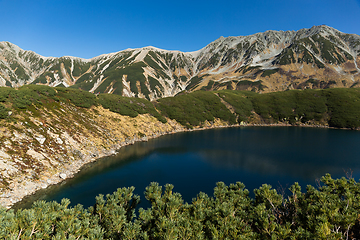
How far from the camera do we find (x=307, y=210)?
46.1ft

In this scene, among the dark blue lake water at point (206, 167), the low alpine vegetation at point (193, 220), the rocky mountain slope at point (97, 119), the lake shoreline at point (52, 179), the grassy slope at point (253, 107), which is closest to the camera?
the low alpine vegetation at point (193, 220)

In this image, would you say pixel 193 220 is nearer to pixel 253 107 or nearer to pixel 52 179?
pixel 52 179

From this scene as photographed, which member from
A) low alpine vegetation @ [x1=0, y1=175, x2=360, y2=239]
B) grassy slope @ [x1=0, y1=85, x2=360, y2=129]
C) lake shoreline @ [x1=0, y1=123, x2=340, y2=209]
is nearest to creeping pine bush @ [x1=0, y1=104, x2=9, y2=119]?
lake shoreline @ [x1=0, y1=123, x2=340, y2=209]

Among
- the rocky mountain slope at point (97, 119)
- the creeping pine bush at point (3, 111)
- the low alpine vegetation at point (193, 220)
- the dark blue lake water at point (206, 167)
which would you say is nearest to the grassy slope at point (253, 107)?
the rocky mountain slope at point (97, 119)

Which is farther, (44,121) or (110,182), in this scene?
(44,121)

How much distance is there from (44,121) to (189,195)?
1568 inches

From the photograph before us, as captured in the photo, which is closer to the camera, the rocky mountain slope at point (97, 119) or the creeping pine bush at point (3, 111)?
the rocky mountain slope at point (97, 119)

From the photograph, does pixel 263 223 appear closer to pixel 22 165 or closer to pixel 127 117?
pixel 22 165

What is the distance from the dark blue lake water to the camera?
31962 mm

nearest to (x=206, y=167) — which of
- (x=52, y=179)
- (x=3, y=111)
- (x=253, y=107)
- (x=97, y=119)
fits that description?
(x=52, y=179)

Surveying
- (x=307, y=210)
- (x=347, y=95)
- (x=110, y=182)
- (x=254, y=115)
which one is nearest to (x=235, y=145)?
(x=110, y=182)

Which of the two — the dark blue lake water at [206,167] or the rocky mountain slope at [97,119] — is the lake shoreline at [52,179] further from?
the dark blue lake water at [206,167]

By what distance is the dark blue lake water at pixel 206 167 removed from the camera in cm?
3196

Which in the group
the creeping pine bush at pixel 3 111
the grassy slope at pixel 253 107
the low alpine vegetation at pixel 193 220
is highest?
the grassy slope at pixel 253 107
